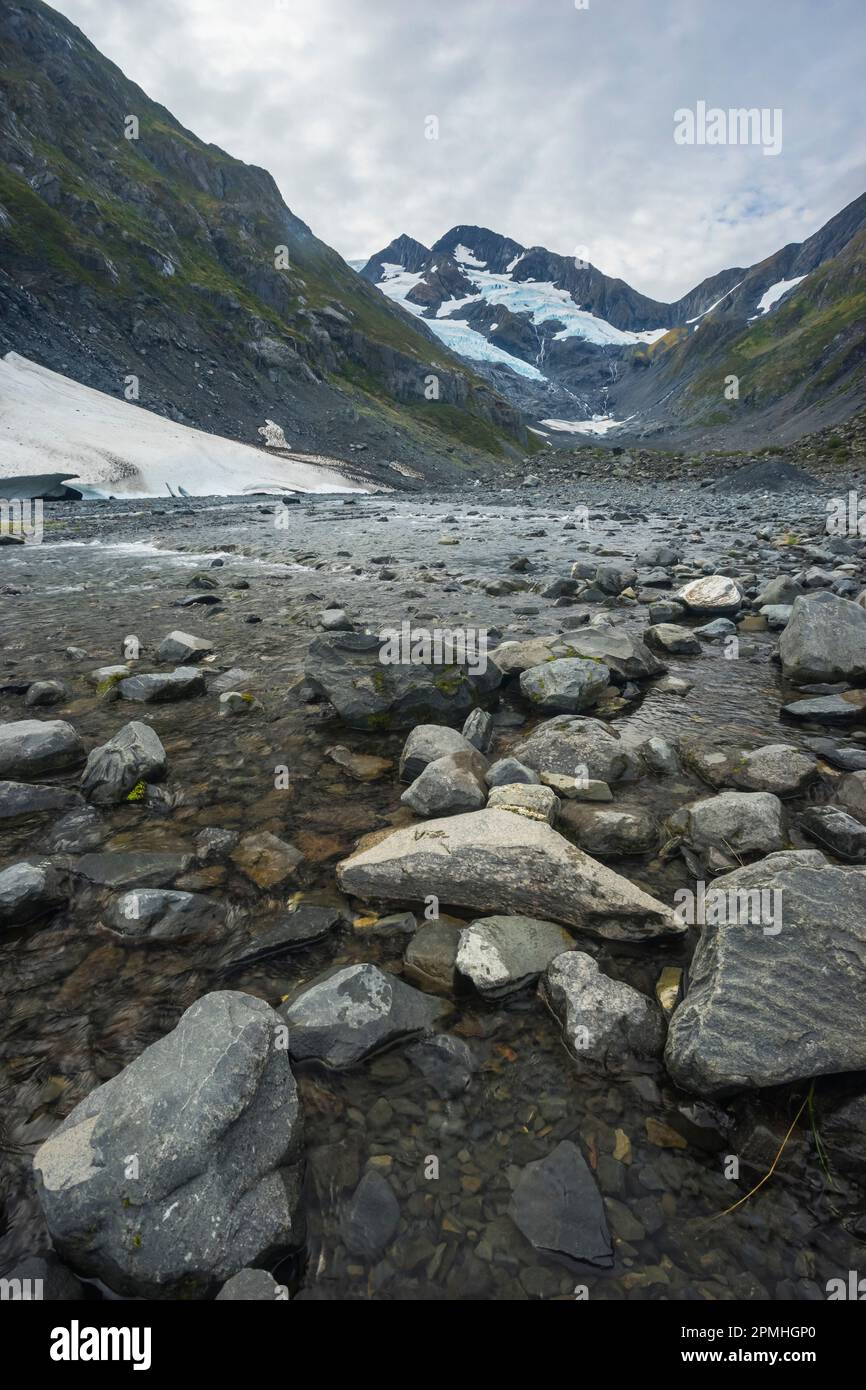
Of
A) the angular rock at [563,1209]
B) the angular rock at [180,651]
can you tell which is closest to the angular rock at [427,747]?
the angular rock at [563,1209]

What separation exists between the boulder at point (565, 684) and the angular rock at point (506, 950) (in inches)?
136

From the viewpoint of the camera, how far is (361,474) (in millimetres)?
63188

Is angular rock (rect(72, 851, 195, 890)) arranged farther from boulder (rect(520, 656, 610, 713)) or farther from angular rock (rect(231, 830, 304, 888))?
boulder (rect(520, 656, 610, 713))

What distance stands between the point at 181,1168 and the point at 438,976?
150 cm

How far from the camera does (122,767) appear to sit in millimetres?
5023

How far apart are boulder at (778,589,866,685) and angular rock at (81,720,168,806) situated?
24.0 ft

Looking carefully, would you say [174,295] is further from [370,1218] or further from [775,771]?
[370,1218]

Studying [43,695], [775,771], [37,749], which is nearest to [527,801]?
[775,771]

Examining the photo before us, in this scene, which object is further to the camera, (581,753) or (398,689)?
(398,689)

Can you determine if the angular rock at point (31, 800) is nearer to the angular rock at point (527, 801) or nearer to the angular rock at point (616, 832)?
the angular rock at point (527, 801)

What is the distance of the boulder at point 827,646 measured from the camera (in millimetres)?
7266
